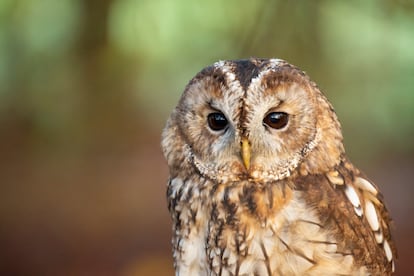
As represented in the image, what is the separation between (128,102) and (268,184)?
3471 millimetres

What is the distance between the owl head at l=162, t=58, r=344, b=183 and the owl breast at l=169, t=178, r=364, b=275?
0.16 ft

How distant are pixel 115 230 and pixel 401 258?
6.53 feet

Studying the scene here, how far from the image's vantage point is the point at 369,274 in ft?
5.68

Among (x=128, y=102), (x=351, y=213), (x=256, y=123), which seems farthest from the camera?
(x=128, y=102)

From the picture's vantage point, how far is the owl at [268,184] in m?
1.61

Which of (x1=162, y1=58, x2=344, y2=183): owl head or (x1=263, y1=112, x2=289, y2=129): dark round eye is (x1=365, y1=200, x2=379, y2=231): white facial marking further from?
(x1=263, y1=112, x2=289, y2=129): dark round eye

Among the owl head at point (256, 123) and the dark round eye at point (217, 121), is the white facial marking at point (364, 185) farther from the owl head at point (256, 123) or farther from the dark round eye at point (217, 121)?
the dark round eye at point (217, 121)

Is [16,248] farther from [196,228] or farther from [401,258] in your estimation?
[196,228]

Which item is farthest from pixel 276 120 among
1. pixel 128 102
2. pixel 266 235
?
pixel 128 102

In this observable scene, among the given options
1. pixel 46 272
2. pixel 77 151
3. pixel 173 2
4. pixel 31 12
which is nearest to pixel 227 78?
pixel 173 2

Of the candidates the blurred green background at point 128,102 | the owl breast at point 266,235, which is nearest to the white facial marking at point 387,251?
the owl breast at point 266,235

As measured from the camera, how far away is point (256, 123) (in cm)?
159

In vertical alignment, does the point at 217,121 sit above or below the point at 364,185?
above

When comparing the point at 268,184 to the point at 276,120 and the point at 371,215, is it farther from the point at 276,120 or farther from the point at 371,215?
the point at 371,215
